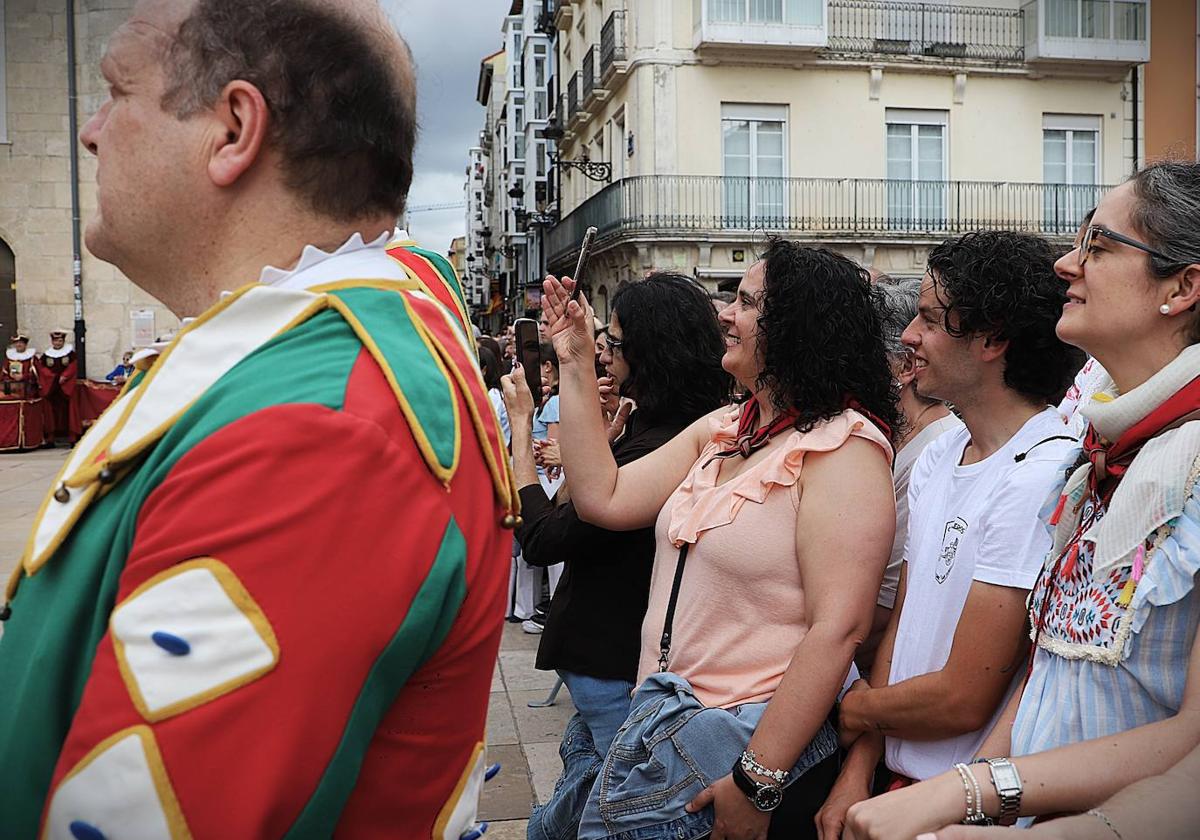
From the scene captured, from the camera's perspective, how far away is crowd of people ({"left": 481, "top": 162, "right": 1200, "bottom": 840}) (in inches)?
67.2

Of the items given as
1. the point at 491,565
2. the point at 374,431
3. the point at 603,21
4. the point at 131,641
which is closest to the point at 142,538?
the point at 131,641

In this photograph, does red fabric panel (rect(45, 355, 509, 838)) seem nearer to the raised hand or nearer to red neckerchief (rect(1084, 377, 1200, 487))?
red neckerchief (rect(1084, 377, 1200, 487))

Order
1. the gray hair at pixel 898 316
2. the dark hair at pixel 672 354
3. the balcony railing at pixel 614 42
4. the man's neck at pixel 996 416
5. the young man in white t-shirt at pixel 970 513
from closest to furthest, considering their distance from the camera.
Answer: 1. the young man in white t-shirt at pixel 970 513
2. the man's neck at pixel 996 416
3. the dark hair at pixel 672 354
4. the gray hair at pixel 898 316
5. the balcony railing at pixel 614 42

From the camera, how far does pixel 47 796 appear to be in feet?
3.21

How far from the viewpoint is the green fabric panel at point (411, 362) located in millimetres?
1087

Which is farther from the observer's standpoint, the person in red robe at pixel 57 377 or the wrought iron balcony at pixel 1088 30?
the wrought iron balcony at pixel 1088 30

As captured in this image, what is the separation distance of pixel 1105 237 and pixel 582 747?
6.07 feet

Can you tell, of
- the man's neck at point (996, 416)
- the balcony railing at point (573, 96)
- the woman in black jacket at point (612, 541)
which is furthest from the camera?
the balcony railing at point (573, 96)

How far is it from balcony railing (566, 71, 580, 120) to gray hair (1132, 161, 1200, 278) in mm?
→ 24946

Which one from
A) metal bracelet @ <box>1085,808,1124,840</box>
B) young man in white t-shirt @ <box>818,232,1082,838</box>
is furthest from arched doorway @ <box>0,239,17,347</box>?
metal bracelet @ <box>1085,808,1124,840</box>

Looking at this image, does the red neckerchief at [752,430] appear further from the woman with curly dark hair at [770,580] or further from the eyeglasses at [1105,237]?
the eyeglasses at [1105,237]

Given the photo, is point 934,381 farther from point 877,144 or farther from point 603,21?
point 603,21

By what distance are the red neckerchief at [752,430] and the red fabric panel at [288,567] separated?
157cm

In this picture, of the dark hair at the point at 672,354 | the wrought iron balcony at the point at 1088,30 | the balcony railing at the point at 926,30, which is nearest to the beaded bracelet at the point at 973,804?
the dark hair at the point at 672,354
